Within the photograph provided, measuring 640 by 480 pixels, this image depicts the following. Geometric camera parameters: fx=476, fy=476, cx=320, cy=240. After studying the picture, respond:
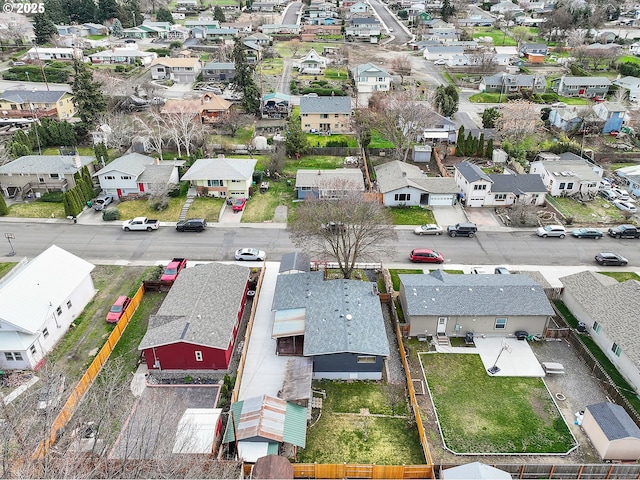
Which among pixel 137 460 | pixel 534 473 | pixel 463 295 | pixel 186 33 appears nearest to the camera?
pixel 137 460

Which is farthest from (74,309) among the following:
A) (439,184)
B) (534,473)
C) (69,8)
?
(69,8)

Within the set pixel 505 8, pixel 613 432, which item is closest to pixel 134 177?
pixel 613 432

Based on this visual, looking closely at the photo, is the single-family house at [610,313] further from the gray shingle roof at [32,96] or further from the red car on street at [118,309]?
the gray shingle roof at [32,96]

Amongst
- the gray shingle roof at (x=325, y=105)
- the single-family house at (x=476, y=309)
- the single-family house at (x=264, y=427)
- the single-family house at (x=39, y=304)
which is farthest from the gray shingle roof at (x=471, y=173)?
the single-family house at (x=39, y=304)

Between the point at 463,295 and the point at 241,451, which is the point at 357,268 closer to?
the point at 463,295

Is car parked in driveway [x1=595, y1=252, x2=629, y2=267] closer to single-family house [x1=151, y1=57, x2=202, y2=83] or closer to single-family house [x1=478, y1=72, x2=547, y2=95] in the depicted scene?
single-family house [x1=478, y1=72, x2=547, y2=95]

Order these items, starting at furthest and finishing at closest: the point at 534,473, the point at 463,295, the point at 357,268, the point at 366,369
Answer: the point at 357,268
the point at 463,295
the point at 366,369
the point at 534,473

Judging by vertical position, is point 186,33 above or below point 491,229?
above
